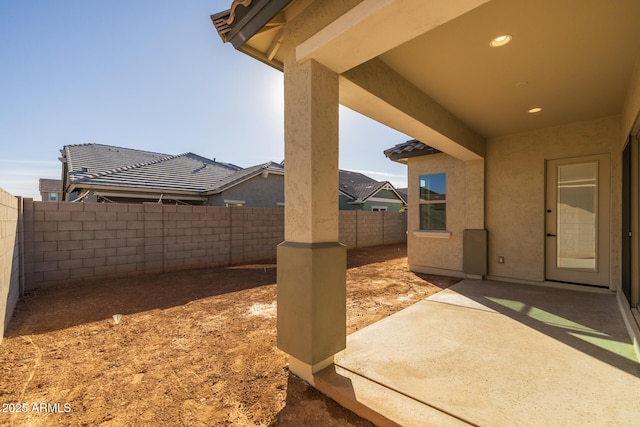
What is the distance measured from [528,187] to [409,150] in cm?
249

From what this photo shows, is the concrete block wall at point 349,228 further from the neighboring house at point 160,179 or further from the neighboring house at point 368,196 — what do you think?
the neighboring house at point 368,196

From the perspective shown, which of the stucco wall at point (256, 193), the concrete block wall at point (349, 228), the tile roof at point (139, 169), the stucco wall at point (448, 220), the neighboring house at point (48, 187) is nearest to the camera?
the stucco wall at point (448, 220)

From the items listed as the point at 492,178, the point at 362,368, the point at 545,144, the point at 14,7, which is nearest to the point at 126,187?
the point at 14,7

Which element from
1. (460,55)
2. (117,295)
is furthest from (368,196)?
(460,55)

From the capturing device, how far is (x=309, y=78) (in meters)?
2.18

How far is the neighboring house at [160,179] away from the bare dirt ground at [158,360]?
5697mm

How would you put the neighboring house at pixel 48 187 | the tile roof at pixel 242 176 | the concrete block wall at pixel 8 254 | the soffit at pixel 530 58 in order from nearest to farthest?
the soffit at pixel 530 58
the concrete block wall at pixel 8 254
the tile roof at pixel 242 176
the neighboring house at pixel 48 187

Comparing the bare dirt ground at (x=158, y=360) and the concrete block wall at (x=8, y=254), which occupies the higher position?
the concrete block wall at (x=8, y=254)

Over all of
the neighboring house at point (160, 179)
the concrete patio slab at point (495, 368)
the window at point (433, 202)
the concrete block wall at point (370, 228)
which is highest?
the neighboring house at point (160, 179)

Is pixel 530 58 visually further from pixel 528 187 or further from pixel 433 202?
pixel 433 202

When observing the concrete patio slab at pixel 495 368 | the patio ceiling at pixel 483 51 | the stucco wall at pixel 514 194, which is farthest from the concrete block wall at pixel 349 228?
the concrete patio slab at pixel 495 368

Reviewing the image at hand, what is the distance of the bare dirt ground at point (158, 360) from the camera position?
6.08ft

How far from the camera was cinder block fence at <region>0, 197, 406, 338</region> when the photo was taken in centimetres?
424

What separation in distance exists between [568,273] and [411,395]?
196 inches
